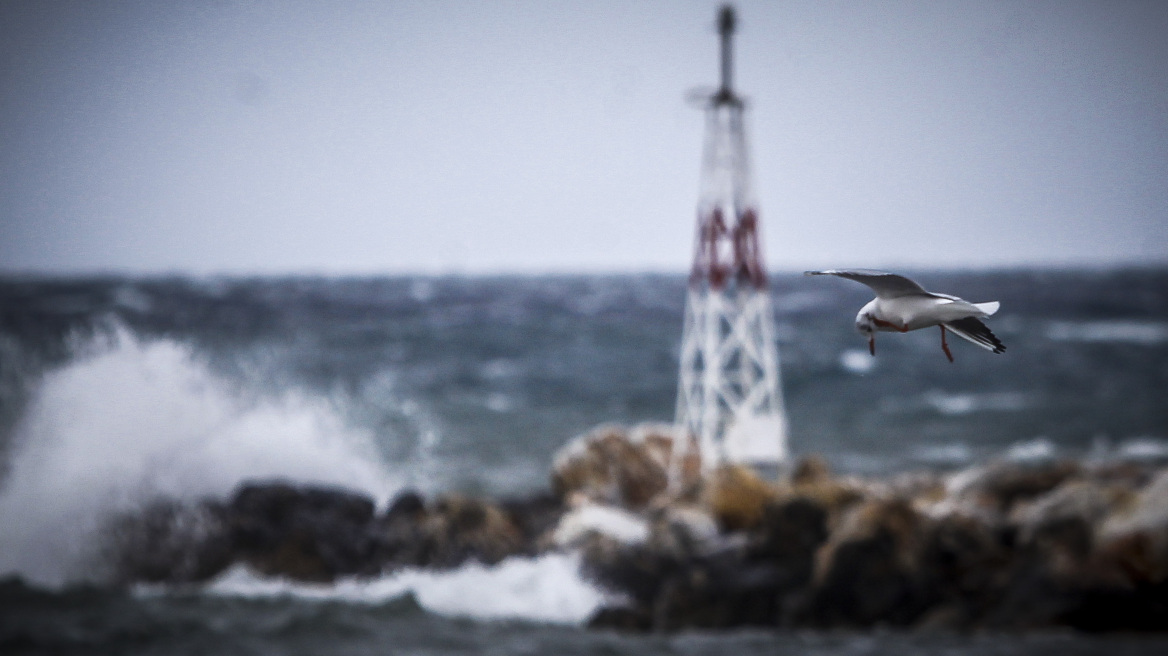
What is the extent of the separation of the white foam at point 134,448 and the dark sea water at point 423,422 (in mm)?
41

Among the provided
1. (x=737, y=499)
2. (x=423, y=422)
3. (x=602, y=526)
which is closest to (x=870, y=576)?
(x=737, y=499)

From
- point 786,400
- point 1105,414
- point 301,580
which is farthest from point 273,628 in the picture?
point 1105,414

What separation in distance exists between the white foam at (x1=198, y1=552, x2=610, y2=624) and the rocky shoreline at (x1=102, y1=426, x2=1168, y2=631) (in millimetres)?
171

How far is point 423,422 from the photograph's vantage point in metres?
22.3

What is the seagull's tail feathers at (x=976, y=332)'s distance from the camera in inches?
A: 77.2

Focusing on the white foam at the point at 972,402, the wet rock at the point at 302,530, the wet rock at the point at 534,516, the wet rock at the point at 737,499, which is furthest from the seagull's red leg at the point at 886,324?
the white foam at the point at 972,402

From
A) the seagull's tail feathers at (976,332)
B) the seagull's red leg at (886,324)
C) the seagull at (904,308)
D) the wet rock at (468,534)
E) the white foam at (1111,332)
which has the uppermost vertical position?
the seagull at (904,308)

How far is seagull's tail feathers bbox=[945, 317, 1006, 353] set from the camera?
77.2 inches

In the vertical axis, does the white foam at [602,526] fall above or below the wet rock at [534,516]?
above

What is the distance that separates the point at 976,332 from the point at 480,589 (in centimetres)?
1033

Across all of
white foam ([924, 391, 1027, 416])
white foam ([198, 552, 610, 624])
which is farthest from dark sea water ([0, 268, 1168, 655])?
white foam ([924, 391, 1027, 416])

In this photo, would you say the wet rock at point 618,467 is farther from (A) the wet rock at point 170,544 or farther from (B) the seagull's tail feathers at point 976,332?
(B) the seagull's tail feathers at point 976,332

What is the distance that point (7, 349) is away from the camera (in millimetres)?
26844

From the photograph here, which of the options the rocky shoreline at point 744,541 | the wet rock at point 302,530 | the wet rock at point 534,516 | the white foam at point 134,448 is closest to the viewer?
the rocky shoreline at point 744,541
